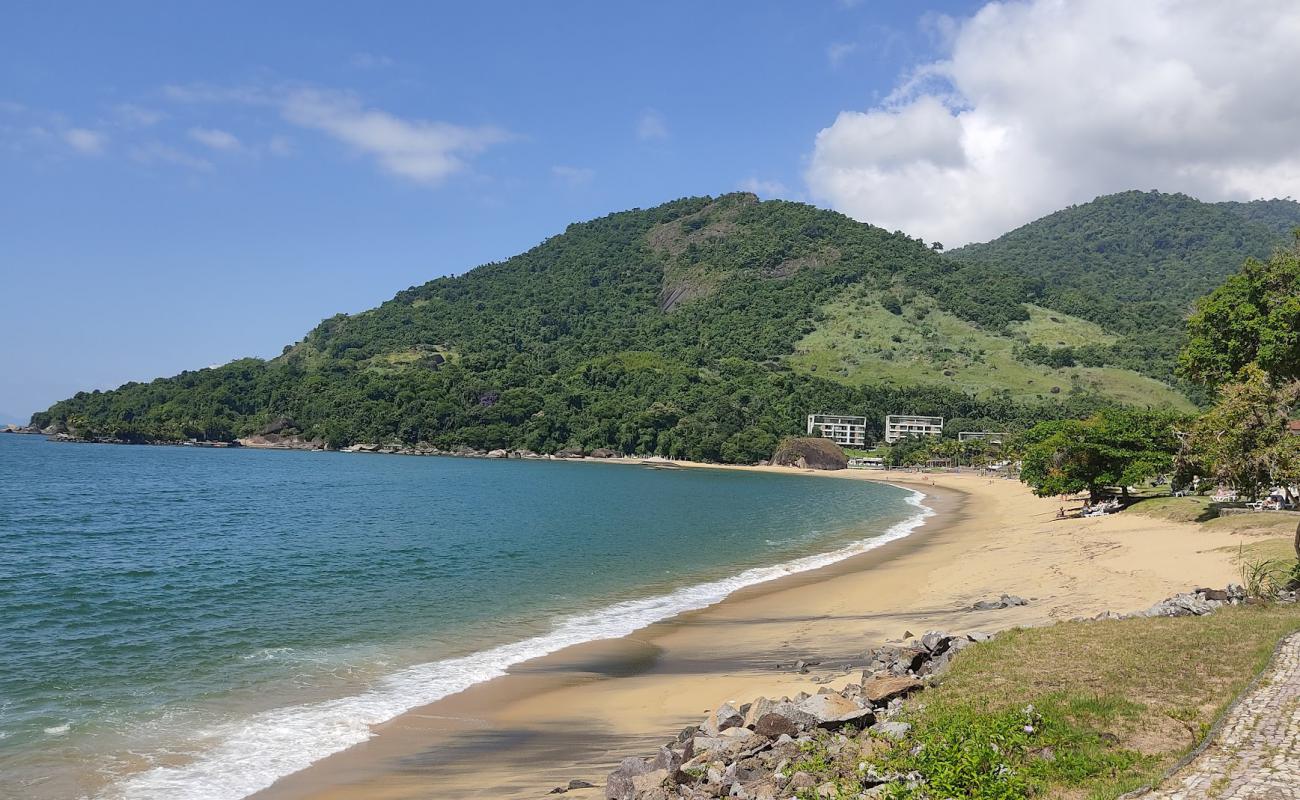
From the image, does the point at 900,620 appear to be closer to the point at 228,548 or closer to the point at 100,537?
the point at 228,548

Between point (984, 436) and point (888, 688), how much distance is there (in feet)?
579

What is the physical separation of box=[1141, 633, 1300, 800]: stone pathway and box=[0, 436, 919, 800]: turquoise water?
12944 mm

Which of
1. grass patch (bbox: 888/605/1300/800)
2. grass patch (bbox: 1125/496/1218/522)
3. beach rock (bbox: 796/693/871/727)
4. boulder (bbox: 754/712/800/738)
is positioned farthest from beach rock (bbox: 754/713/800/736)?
grass patch (bbox: 1125/496/1218/522)

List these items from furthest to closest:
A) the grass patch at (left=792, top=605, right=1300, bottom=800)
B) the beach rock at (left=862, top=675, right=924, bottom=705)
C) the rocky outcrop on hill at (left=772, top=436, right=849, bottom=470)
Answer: the rocky outcrop on hill at (left=772, top=436, right=849, bottom=470), the beach rock at (left=862, top=675, right=924, bottom=705), the grass patch at (left=792, top=605, right=1300, bottom=800)

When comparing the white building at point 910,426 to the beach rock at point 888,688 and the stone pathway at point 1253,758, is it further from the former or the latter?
the stone pathway at point 1253,758

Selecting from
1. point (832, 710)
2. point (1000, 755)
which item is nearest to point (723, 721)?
point (832, 710)

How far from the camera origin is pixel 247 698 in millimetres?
16938

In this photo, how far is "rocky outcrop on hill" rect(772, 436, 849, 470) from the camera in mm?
165000

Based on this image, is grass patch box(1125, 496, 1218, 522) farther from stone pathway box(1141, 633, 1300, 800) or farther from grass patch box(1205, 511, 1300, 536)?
stone pathway box(1141, 633, 1300, 800)

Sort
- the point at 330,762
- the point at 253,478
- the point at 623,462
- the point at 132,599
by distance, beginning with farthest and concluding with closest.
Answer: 1. the point at 623,462
2. the point at 253,478
3. the point at 132,599
4. the point at 330,762

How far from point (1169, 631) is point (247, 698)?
18.3 meters

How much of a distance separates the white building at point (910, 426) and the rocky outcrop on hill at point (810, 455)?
85.0 feet

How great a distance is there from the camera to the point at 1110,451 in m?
47.1

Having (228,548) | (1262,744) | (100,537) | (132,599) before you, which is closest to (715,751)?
(1262,744)
